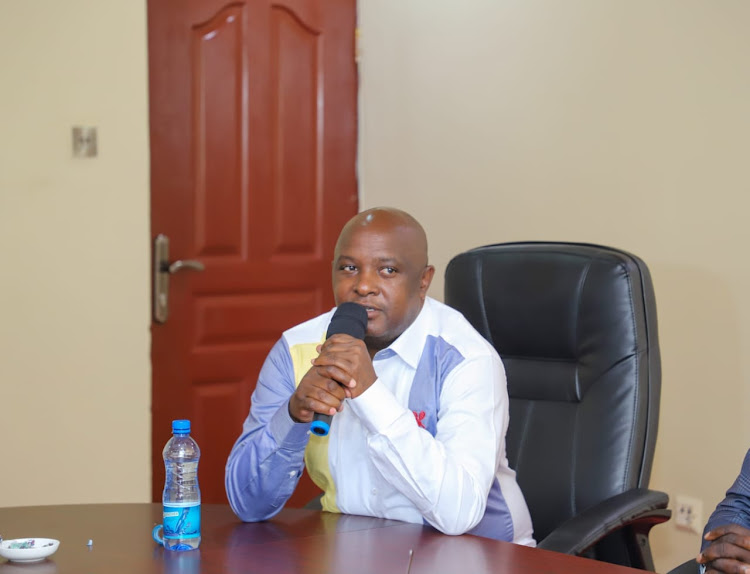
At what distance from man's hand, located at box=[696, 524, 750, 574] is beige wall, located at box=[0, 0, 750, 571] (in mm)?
1254

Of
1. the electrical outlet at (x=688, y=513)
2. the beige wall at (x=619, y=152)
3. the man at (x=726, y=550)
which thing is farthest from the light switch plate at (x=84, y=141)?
the man at (x=726, y=550)

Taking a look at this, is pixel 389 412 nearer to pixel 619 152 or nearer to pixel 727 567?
pixel 727 567

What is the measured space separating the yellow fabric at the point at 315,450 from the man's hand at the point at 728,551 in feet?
2.25

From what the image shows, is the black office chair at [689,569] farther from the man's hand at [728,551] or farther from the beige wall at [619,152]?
the beige wall at [619,152]

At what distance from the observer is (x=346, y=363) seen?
1.61 meters

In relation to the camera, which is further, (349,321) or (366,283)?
(366,283)

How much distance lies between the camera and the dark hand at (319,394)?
1.59 metres

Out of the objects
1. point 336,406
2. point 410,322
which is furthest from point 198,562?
point 410,322

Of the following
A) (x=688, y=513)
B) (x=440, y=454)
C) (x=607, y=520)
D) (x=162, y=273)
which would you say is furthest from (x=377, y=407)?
(x=162, y=273)

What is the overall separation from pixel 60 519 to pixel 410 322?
0.71 meters

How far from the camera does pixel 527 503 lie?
2145 millimetres

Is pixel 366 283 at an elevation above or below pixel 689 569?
above

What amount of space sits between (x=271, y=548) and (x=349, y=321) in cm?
41

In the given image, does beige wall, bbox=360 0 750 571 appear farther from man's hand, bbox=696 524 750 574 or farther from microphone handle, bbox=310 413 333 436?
microphone handle, bbox=310 413 333 436
